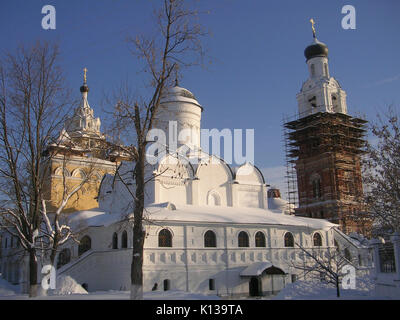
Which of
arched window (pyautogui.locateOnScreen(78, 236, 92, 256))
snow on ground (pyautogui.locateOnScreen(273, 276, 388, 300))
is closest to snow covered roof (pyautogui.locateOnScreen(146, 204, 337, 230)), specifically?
arched window (pyautogui.locateOnScreen(78, 236, 92, 256))

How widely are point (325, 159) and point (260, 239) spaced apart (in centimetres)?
1404

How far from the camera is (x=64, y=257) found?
22000 millimetres

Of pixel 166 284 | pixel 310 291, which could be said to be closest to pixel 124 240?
pixel 166 284

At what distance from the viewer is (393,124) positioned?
13.2 m

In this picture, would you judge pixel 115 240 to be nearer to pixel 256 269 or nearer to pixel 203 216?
pixel 203 216

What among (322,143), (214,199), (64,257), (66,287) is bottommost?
(66,287)

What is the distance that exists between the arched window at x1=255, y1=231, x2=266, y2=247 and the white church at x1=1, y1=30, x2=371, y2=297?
2.2 inches

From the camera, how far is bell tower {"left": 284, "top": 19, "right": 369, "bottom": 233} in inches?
1287

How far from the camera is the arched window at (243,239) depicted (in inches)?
858

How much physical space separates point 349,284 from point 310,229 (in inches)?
264

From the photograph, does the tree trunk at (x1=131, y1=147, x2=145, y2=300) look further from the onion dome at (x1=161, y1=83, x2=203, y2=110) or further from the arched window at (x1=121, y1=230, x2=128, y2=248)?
the onion dome at (x1=161, y1=83, x2=203, y2=110)

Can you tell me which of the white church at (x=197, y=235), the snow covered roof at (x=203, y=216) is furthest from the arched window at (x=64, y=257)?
the snow covered roof at (x=203, y=216)
